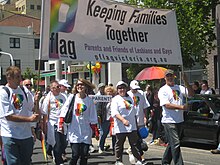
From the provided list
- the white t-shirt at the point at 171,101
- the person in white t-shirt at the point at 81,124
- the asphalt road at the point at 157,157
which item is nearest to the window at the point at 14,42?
the asphalt road at the point at 157,157

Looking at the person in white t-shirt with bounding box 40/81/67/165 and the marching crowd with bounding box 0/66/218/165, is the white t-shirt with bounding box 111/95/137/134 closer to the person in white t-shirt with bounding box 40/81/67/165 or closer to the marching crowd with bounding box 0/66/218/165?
the marching crowd with bounding box 0/66/218/165

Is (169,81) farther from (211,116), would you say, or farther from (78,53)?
(211,116)

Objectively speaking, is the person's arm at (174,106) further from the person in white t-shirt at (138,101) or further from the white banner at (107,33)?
the person in white t-shirt at (138,101)

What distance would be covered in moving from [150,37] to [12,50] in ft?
189

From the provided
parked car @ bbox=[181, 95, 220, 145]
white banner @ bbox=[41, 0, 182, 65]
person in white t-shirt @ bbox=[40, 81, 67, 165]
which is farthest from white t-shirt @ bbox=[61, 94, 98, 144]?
parked car @ bbox=[181, 95, 220, 145]

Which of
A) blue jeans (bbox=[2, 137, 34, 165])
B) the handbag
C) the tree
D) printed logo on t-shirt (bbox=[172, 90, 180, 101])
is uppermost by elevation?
the tree

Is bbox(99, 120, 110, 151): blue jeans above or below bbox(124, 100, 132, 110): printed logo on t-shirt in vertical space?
below

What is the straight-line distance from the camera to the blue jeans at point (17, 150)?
630 centimetres

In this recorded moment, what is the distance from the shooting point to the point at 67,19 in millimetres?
8234

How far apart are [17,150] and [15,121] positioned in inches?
16.5

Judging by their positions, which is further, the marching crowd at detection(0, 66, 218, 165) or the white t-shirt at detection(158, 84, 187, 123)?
the white t-shirt at detection(158, 84, 187, 123)

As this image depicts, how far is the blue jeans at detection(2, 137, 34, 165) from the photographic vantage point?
20.7 ft

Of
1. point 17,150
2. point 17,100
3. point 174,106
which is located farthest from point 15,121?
point 174,106

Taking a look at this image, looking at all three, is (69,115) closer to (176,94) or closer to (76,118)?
(76,118)
